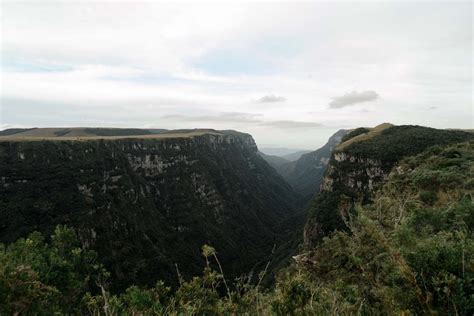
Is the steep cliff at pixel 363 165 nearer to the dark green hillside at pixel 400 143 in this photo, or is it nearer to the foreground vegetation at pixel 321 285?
the dark green hillside at pixel 400 143

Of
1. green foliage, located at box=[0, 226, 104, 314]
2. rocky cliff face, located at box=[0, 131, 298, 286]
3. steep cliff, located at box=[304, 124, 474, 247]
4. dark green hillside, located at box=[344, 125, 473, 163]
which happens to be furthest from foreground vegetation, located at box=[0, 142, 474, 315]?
dark green hillside, located at box=[344, 125, 473, 163]

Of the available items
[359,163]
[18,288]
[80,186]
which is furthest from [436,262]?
[80,186]

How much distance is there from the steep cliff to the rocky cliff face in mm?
34548

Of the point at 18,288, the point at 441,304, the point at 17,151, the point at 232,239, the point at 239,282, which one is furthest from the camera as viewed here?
the point at 232,239

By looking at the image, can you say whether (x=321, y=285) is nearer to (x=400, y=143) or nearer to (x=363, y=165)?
(x=363, y=165)

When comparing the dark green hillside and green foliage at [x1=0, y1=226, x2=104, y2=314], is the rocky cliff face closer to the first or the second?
green foliage at [x1=0, y1=226, x2=104, y2=314]

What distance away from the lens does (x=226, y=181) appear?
193875 millimetres

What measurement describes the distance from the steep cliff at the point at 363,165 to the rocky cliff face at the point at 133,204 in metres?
34.5

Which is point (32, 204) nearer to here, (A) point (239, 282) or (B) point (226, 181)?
(A) point (239, 282)

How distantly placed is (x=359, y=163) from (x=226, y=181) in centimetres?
12290

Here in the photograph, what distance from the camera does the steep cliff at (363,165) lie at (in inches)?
2665

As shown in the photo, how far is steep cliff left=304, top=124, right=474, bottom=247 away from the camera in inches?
2665

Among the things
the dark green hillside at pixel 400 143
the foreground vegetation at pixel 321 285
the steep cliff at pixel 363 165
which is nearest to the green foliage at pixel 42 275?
the foreground vegetation at pixel 321 285

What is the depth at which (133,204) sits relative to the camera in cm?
11931
